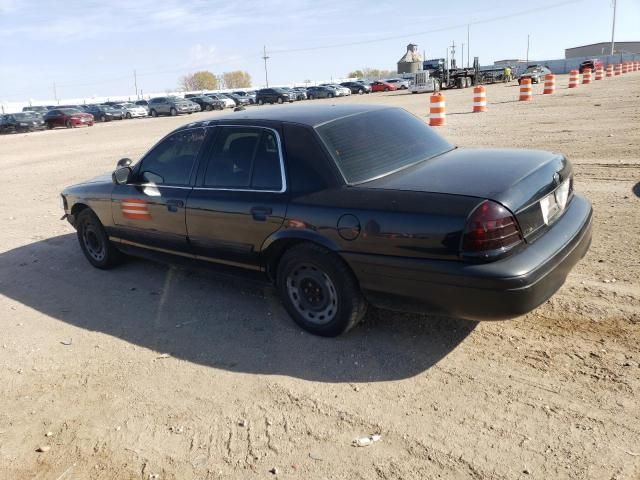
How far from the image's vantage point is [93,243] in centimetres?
604

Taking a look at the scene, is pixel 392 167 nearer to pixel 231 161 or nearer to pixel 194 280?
pixel 231 161

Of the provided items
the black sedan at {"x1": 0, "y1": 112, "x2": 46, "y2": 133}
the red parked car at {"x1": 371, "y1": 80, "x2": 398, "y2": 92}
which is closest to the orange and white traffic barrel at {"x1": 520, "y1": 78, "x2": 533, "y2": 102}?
the black sedan at {"x1": 0, "y1": 112, "x2": 46, "y2": 133}

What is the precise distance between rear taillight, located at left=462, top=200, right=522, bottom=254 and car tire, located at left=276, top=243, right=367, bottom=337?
897 millimetres

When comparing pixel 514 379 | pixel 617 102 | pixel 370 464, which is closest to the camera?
pixel 370 464

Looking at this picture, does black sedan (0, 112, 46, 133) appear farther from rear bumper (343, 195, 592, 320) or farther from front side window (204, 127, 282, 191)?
rear bumper (343, 195, 592, 320)

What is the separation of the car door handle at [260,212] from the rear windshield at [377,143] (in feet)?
2.12

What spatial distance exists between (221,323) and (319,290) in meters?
1.01

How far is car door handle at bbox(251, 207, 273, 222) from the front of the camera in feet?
13.1

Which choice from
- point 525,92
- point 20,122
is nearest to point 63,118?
point 20,122

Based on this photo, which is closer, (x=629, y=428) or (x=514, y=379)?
(x=629, y=428)

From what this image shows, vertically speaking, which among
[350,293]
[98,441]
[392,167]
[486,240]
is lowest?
[98,441]

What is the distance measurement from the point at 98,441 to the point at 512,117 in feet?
53.9

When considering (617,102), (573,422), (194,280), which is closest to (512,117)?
(617,102)

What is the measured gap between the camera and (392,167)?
3895 mm
